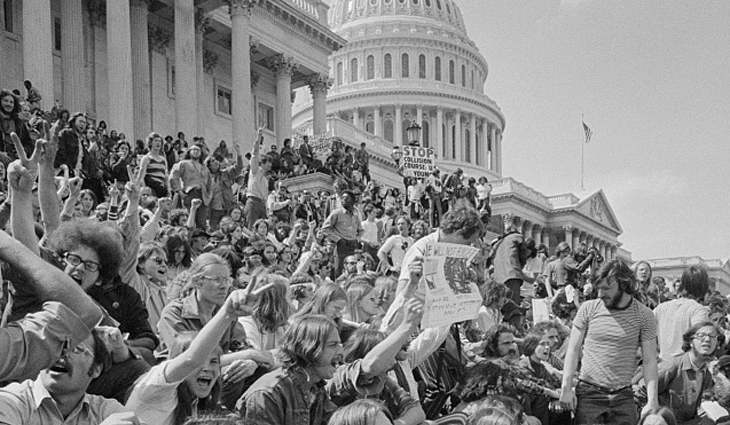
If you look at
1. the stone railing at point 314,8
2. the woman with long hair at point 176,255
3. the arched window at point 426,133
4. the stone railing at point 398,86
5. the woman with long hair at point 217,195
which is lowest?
the woman with long hair at point 176,255

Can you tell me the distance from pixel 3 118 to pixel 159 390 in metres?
10.6

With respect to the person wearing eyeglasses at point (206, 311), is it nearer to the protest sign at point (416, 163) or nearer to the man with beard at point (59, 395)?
the man with beard at point (59, 395)

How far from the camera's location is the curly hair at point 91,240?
363 cm

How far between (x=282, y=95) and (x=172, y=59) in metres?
7.19

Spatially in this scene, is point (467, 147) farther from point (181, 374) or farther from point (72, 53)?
point (181, 374)

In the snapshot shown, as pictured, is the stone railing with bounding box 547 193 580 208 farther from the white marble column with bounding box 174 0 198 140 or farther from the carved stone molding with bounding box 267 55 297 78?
the white marble column with bounding box 174 0 198 140

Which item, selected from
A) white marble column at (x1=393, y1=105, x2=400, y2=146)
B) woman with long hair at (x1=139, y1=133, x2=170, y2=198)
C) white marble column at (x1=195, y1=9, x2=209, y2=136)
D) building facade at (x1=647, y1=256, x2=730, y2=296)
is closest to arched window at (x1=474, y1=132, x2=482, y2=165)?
white marble column at (x1=393, y1=105, x2=400, y2=146)

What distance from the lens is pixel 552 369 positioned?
6547 millimetres

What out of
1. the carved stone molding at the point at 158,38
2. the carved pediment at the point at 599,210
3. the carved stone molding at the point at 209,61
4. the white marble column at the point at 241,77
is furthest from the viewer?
the carved pediment at the point at 599,210

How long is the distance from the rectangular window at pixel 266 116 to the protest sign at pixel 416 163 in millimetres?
13624

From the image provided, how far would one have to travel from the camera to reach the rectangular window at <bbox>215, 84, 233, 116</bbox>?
34.8 m

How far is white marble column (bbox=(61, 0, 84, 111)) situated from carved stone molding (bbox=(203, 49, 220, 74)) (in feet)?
25.5

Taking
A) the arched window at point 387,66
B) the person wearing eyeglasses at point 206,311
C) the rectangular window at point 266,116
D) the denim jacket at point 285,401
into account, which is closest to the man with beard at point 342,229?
the person wearing eyeglasses at point 206,311

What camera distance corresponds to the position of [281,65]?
37188 millimetres
